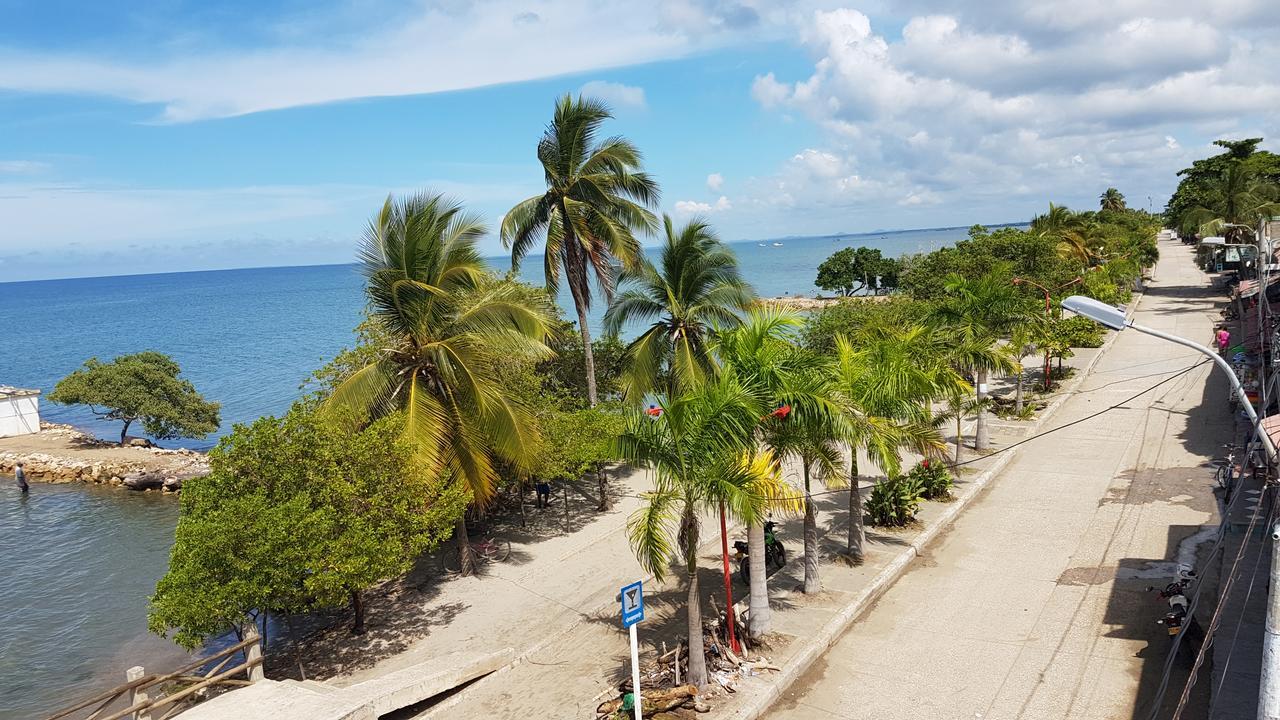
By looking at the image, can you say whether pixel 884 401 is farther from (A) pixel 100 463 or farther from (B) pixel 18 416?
(B) pixel 18 416

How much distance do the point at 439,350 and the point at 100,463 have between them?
30.6 meters

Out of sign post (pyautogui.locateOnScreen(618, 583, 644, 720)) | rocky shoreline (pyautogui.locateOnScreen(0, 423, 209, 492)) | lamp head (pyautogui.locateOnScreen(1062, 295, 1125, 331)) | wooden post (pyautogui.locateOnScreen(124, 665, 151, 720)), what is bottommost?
rocky shoreline (pyautogui.locateOnScreen(0, 423, 209, 492))

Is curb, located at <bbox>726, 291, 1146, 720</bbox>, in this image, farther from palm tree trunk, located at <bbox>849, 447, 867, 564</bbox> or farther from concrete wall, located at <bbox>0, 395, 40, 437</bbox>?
concrete wall, located at <bbox>0, 395, 40, 437</bbox>

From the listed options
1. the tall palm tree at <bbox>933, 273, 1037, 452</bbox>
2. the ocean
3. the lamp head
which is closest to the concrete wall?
the ocean

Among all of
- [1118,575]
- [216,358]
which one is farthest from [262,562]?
[216,358]

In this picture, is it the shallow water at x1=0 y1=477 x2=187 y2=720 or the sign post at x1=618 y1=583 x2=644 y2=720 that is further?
the shallow water at x1=0 y1=477 x2=187 y2=720

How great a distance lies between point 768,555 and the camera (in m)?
14.5

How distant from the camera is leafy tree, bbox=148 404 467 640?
1081cm

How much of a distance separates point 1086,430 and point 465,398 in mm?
19478

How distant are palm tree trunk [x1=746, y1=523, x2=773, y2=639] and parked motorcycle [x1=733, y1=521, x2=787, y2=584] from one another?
247 centimetres

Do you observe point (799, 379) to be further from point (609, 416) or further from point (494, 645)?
point (609, 416)

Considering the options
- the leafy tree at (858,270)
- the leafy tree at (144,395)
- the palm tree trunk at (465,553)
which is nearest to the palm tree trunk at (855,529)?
the palm tree trunk at (465,553)

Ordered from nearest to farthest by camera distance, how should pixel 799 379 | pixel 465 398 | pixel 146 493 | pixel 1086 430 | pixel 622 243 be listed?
pixel 799 379, pixel 465 398, pixel 622 243, pixel 1086 430, pixel 146 493

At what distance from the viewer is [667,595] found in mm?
13812
